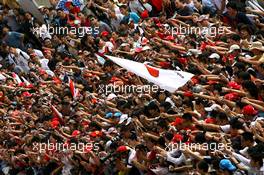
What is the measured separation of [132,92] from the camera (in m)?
16.6

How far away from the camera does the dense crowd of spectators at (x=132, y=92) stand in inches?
503

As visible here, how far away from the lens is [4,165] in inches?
725

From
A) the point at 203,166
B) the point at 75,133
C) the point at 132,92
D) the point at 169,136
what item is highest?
the point at 203,166

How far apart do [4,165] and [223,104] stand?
21.6ft

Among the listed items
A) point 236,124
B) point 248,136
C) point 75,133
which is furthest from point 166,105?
point 248,136

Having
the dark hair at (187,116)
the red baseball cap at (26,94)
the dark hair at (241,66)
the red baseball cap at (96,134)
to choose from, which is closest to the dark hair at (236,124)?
the dark hair at (187,116)

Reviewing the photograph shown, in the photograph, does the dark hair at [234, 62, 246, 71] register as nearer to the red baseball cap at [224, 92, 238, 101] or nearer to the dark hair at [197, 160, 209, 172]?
the red baseball cap at [224, 92, 238, 101]

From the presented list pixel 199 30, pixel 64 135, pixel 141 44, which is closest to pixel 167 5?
pixel 141 44

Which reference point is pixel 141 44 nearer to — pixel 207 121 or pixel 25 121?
pixel 25 121

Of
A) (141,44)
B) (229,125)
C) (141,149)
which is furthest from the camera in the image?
(141,44)

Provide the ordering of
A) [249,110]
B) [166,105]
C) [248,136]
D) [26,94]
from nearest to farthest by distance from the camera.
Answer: [248,136]
[249,110]
[166,105]
[26,94]

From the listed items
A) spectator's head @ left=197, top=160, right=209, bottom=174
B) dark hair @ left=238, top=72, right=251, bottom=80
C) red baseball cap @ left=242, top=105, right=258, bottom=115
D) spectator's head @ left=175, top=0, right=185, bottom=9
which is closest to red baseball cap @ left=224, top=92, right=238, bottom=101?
dark hair @ left=238, top=72, right=251, bottom=80

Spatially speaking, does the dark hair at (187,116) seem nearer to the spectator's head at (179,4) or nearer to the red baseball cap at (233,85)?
the red baseball cap at (233,85)

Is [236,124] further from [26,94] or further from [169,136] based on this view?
[26,94]
